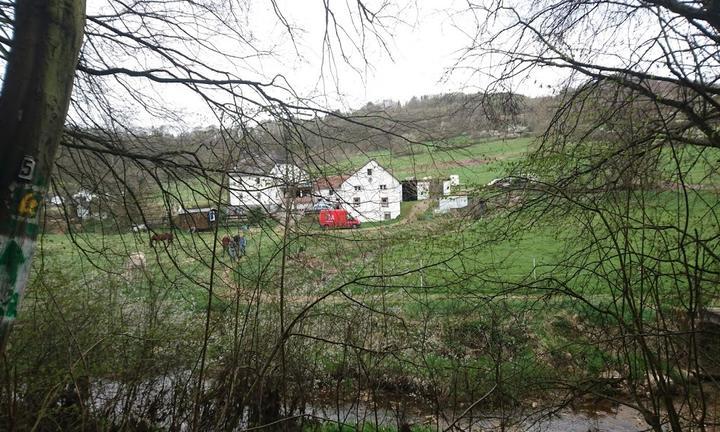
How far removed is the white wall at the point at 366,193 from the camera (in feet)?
13.0

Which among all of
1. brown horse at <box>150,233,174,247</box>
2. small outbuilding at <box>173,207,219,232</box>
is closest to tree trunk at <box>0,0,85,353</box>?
small outbuilding at <box>173,207,219,232</box>

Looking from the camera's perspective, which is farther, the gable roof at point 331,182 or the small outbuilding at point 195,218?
the small outbuilding at point 195,218

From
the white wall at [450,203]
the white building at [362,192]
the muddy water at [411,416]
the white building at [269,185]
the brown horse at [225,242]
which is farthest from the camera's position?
the white wall at [450,203]

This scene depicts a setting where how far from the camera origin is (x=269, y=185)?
12.6ft

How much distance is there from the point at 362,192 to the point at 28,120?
2818 mm

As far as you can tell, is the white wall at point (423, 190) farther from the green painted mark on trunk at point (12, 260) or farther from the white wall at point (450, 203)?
the green painted mark on trunk at point (12, 260)

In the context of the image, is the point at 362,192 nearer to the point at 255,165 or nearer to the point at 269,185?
the point at 269,185

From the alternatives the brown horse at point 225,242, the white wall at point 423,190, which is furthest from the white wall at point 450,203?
the brown horse at point 225,242

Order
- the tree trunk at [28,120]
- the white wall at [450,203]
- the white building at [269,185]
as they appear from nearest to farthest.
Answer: the tree trunk at [28,120]
the white building at [269,185]
the white wall at [450,203]

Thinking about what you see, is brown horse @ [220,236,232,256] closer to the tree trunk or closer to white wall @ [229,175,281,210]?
white wall @ [229,175,281,210]

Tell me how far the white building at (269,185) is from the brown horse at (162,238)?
0.98 m

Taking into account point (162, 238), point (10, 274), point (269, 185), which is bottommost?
point (10, 274)

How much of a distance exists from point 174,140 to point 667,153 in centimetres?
501

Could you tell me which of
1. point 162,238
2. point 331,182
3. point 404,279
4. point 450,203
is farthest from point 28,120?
point 404,279
